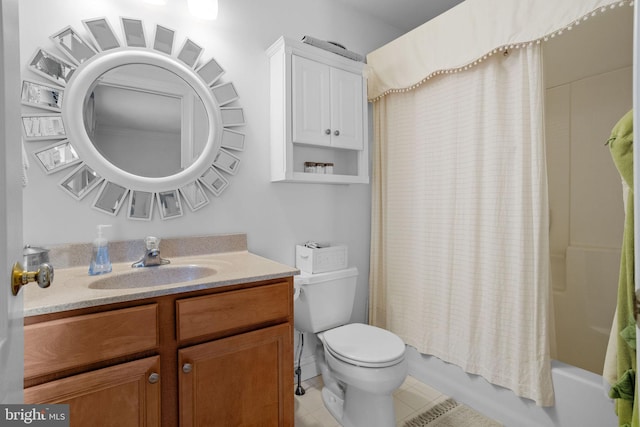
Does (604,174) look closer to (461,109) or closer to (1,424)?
(461,109)

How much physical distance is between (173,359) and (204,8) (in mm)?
1609

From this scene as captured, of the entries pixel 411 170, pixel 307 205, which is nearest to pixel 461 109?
pixel 411 170

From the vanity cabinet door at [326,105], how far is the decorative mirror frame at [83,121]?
0.34 metres

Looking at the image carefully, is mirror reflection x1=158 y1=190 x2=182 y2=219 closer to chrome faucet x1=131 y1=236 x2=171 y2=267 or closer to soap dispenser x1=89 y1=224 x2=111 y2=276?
chrome faucet x1=131 y1=236 x2=171 y2=267

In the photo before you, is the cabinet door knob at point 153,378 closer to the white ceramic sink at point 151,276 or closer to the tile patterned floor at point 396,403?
the white ceramic sink at point 151,276

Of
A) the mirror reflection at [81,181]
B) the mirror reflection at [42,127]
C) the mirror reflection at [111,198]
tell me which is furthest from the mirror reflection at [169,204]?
the mirror reflection at [42,127]

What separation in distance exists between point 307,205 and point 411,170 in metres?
0.69

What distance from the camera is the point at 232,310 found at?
3.92 feet

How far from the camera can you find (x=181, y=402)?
3.62ft

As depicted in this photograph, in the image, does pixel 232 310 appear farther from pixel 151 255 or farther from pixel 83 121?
pixel 83 121

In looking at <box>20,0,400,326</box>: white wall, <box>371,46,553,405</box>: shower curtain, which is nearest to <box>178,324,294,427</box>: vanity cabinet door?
<box>20,0,400,326</box>: white wall

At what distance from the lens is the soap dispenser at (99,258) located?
1312 mm

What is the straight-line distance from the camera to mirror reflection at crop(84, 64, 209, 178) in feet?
4.76

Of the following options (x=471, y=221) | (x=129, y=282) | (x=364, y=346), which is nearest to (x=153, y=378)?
(x=129, y=282)
